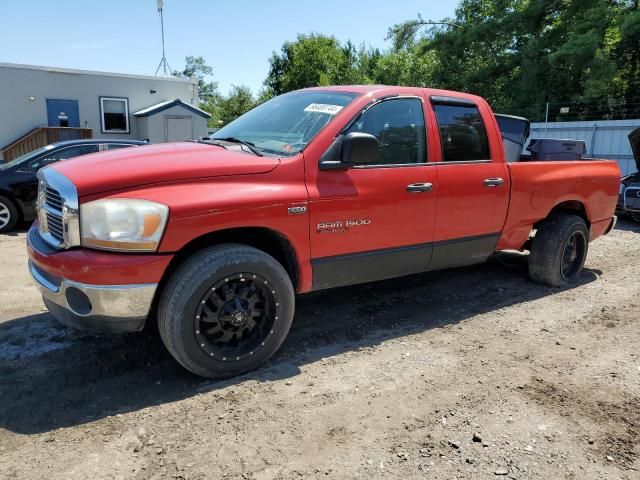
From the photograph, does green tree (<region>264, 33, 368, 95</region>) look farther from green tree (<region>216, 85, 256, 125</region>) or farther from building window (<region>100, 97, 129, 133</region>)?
building window (<region>100, 97, 129, 133</region>)

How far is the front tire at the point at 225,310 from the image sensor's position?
3.10 metres

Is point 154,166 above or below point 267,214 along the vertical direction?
above

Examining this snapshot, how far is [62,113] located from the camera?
18.0 meters

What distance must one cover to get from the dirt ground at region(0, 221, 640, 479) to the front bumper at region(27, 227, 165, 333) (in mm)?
473

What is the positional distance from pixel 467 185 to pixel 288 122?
1.64 meters

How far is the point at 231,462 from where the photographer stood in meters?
2.55

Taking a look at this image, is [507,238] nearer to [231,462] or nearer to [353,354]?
[353,354]

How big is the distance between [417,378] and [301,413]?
896 millimetres

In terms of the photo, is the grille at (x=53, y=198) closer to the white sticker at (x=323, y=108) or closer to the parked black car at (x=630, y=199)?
the white sticker at (x=323, y=108)

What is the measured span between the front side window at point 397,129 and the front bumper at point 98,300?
1943mm

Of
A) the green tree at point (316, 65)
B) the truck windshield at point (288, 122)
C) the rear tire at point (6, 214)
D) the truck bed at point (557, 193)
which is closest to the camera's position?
the truck windshield at point (288, 122)

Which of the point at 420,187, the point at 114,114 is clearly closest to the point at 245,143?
the point at 420,187

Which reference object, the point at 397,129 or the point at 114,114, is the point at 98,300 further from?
the point at 114,114

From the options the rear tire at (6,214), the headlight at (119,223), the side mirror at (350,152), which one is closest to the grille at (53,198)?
the headlight at (119,223)
